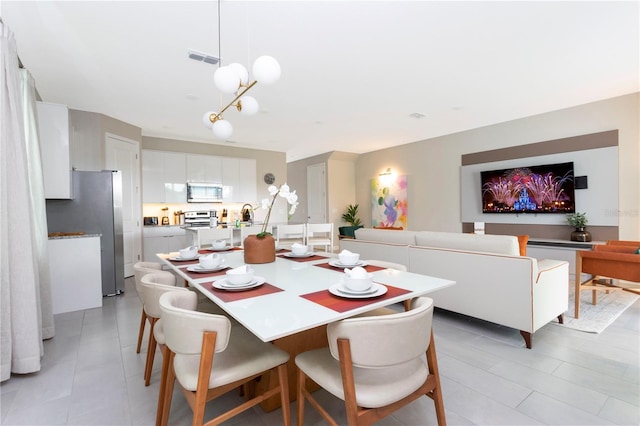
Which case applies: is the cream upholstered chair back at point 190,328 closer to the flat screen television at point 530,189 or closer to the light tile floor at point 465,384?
the light tile floor at point 465,384

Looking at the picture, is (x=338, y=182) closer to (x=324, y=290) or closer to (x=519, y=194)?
(x=519, y=194)

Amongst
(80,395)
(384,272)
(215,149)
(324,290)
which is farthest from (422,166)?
(80,395)

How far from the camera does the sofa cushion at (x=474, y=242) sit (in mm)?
2541

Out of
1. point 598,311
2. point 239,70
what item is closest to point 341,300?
point 239,70

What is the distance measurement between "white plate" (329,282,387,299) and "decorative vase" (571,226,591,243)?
4.68 metres

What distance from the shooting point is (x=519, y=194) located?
5371 mm

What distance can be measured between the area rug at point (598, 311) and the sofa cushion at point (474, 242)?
3.46 ft

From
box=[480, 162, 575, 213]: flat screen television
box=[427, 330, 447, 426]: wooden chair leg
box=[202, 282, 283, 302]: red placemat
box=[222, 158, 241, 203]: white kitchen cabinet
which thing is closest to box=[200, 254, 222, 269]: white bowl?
box=[202, 282, 283, 302]: red placemat

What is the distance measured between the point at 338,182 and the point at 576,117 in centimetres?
497

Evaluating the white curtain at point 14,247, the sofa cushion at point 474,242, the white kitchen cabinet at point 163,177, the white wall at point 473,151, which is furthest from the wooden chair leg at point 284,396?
the white kitchen cabinet at point 163,177

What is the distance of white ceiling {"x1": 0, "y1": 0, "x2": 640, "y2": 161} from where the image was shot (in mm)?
2344

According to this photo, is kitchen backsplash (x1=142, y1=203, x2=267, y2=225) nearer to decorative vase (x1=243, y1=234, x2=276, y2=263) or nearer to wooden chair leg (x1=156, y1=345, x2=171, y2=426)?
decorative vase (x1=243, y1=234, x2=276, y2=263)

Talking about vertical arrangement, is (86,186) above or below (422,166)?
below

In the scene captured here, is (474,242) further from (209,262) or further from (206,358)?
(206,358)
